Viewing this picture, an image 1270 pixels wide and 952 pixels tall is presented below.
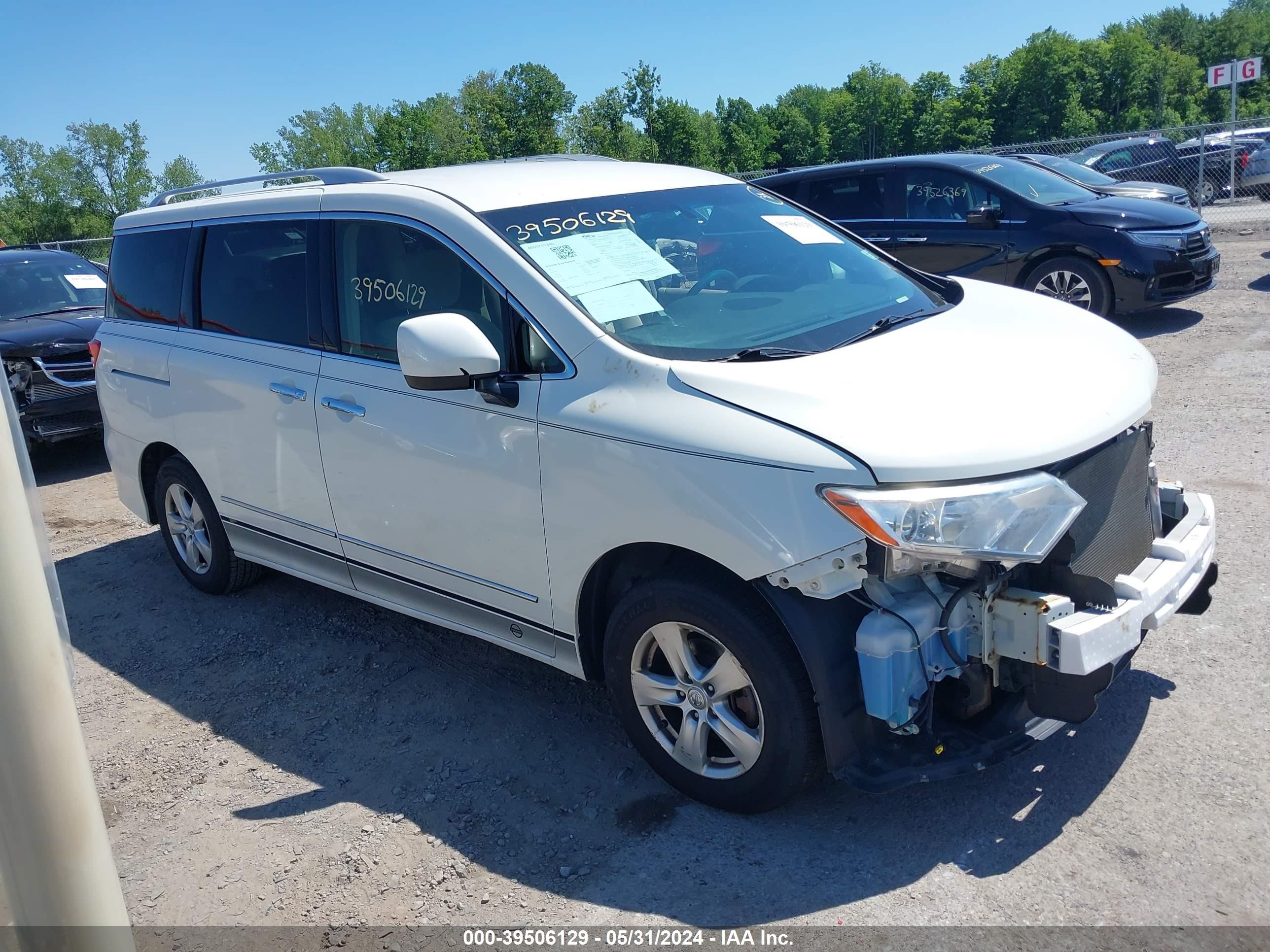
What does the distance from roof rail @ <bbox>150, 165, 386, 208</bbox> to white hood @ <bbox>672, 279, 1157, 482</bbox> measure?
6.50 ft

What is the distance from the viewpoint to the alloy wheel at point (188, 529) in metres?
5.32

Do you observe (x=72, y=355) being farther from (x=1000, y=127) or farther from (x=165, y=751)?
(x=1000, y=127)

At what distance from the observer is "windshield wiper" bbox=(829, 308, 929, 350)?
336cm

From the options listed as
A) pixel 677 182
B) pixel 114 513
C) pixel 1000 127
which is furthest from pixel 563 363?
pixel 1000 127

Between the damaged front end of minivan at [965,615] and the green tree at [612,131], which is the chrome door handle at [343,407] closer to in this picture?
the damaged front end of minivan at [965,615]

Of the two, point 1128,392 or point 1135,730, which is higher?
point 1128,392

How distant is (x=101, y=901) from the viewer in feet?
5.47

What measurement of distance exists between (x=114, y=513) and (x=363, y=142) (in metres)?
86.6

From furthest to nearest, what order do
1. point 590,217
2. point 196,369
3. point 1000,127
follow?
point 1000,127 < point 196,369 < point 590,217

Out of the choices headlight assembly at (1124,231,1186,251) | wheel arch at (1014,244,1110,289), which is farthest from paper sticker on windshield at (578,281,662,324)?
headlight assembly at (1124,231,1186,251)

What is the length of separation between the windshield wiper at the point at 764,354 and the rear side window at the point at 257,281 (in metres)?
2.06

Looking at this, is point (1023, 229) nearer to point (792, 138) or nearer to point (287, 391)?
point (287, 391)

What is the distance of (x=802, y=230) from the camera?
14.1ft

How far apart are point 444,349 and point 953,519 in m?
1.66
